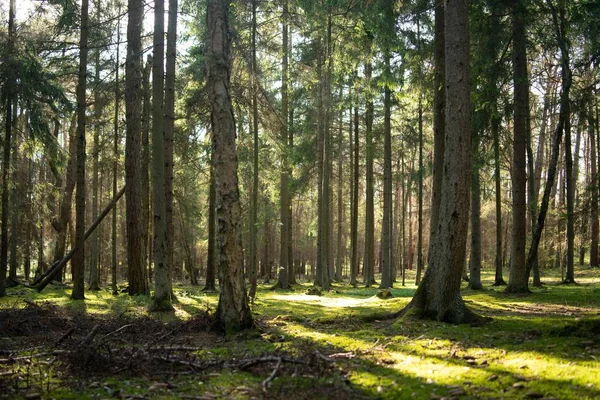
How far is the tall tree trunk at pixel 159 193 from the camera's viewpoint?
1093 centimetres

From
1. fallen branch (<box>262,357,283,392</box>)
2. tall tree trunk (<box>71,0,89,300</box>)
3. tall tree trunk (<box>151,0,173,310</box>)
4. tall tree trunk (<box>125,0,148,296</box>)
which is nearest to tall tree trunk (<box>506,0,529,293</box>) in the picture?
tall tree trunk (<box>151,0,173,310</box>)

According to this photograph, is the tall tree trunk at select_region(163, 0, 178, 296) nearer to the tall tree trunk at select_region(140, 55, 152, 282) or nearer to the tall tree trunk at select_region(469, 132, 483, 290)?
the tall tree trunk at select_region(140, 55, 152, 282)

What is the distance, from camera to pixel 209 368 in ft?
16.6

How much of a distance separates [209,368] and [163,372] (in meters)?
0.49

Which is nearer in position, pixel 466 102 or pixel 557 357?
pixel 557 357

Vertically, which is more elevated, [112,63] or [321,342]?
[112,63]

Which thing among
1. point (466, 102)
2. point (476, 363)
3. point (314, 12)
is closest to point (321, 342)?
point (476, 363)

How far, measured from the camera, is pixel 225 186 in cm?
723

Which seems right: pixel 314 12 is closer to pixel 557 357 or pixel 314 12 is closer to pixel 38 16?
pixel 557 357

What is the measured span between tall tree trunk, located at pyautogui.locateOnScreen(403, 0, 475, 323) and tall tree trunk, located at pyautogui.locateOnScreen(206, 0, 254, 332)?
11.2ft

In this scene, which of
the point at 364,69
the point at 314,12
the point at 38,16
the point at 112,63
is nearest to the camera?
the point at 314,12

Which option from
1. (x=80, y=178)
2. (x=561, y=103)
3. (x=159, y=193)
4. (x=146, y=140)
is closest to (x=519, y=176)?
(x=561, y=103)

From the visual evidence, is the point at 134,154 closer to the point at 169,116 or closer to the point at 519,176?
the point at 169,116

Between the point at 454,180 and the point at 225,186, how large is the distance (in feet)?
12.5
